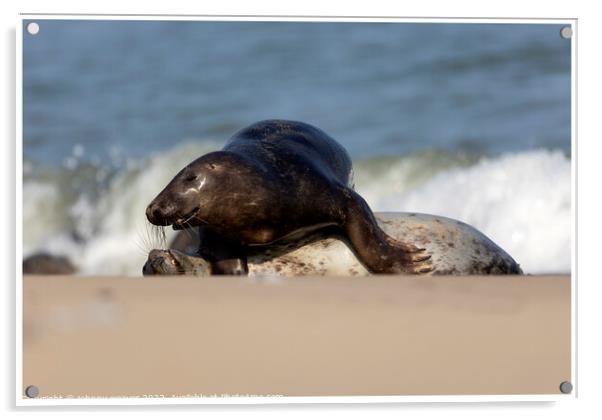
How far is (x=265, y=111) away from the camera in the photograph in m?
14.4

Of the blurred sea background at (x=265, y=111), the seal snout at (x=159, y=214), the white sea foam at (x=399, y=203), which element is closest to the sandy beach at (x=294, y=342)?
the seal snout at (x=159, y=214)

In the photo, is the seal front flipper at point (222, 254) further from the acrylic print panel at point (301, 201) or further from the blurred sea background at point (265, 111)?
the blurred sea background at point (265, 111)

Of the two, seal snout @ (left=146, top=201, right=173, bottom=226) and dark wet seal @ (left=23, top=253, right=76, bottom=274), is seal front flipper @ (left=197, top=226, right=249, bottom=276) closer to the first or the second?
seal snout @ (left=146, top=201, right=173, bottom=226)

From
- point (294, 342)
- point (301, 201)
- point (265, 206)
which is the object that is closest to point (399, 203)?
point (301, 201)

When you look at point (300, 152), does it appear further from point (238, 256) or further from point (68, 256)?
point (68, 256)

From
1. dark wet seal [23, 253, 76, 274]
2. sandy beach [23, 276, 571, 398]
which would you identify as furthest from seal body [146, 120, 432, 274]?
dark wet seal [23, 253, 76, 274]

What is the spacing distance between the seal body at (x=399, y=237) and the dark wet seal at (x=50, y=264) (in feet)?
15.4

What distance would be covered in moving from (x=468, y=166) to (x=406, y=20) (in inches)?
261

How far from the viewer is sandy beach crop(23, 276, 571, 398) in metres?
4.56

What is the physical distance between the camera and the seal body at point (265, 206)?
5859 millimetres

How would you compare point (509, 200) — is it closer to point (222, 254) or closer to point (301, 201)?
point (301, 201)

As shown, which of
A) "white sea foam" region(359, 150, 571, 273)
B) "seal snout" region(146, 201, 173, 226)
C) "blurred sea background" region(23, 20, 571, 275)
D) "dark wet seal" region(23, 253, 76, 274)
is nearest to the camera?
"seal snout" region(146, 201, 173, 226)

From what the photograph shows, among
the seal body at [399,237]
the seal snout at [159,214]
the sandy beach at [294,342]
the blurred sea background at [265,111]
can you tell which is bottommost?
the sandy beach at [294,342]

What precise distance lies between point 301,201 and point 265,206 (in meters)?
0.20
